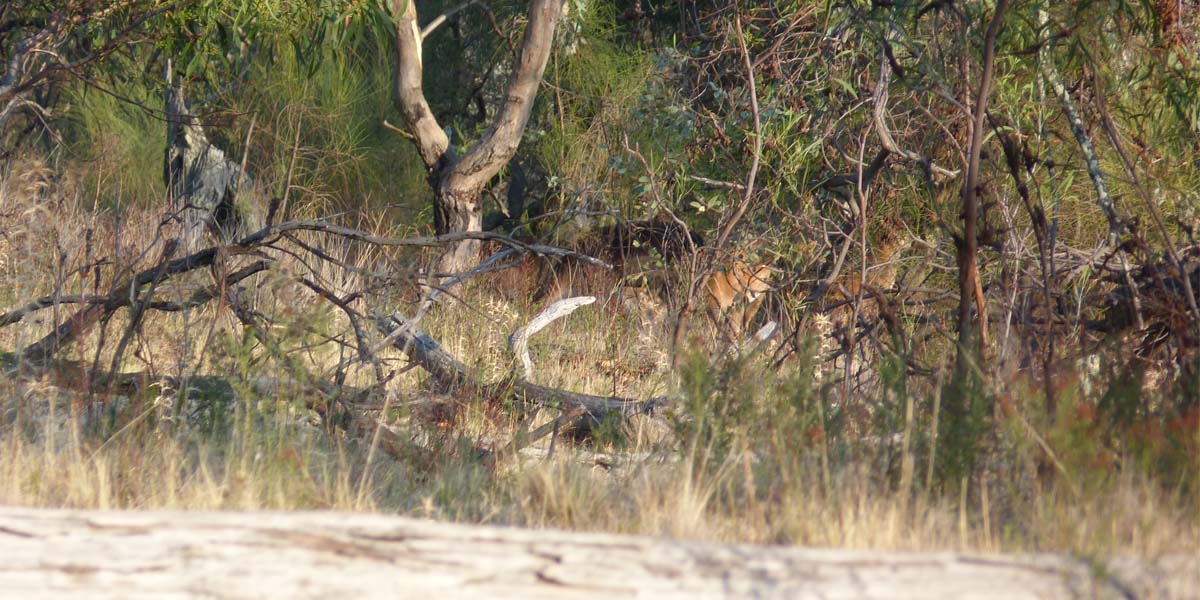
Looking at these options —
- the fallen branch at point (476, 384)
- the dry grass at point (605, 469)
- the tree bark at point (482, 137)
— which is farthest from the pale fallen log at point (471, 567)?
the tree bark at point (482, 137)

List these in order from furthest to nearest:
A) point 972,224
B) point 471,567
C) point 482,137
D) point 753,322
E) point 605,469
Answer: point 482,137
point 753,322
point 605,469
point 972,224
point 471,567

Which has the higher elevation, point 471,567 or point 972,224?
point 972,224

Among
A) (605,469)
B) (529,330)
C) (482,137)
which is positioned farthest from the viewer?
(482,137)

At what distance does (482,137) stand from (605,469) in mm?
4635

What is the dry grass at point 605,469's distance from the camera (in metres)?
2.96

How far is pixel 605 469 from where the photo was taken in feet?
14.8

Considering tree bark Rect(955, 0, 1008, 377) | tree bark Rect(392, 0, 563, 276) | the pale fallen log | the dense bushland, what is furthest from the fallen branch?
tree bark Rect(392, 0, 563, 276)

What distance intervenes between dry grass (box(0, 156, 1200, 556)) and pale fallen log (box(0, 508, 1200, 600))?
0.23 m

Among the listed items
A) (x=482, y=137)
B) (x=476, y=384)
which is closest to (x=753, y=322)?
(x=482, y=137)

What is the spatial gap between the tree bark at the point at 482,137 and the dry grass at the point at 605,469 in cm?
318

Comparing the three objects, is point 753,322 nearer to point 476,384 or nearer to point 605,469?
point 476,384

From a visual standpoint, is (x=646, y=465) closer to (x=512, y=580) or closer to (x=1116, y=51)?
(x=512, y=580)

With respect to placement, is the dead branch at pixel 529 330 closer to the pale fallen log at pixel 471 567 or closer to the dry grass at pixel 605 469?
the dry grass at pixel 605 469

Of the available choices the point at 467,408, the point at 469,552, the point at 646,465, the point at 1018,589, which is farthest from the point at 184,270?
the point at 1018,589
